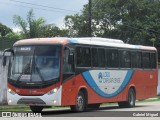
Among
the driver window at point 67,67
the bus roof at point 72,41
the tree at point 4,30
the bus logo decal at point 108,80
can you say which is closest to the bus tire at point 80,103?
the bus logo decal at point 108,80

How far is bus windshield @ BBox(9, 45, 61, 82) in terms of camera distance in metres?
19.9

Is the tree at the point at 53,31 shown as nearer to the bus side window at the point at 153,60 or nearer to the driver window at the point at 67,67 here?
the bus side window at the point at 153,60

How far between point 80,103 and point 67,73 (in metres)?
1.77

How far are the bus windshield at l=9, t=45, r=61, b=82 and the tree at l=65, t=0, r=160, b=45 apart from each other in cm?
4140

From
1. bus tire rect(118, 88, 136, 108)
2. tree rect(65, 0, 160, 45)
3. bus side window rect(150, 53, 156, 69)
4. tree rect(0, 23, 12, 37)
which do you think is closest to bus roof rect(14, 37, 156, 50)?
bus tire rect(118, 88, 136, 108)

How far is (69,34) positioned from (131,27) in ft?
28.5

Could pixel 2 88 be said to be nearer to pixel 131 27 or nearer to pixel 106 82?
pixel 106 82

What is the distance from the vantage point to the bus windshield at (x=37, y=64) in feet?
65.4

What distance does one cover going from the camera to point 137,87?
27.3 metres

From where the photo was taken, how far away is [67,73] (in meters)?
20.4

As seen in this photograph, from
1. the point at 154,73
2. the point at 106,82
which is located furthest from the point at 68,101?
the point at 154,73

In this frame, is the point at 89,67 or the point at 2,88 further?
the point at 2,88

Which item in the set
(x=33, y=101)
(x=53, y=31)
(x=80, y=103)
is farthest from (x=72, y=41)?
(x=53, y=31)

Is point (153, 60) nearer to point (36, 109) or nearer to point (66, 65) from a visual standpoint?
point (36, 109)
